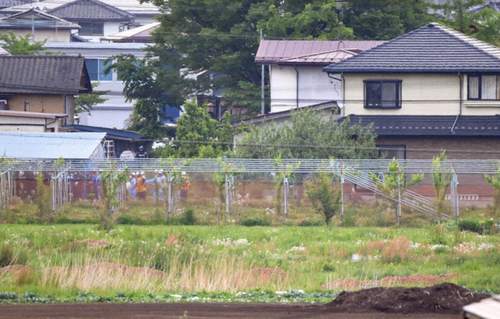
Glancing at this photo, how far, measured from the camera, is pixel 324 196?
2544cm

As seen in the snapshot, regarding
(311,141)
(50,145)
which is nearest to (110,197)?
(50,145)

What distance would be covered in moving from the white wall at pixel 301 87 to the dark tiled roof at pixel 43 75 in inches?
420

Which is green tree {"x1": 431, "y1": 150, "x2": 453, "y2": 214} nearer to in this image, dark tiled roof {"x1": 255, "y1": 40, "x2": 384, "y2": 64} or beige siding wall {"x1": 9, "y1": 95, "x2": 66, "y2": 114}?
dark tiled roof {"x1": 255, "y1": 40, "x2": 384, "y2": 64}

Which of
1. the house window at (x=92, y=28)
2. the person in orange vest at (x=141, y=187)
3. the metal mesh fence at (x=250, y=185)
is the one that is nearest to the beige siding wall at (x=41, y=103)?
the metal mesh fence at (x=250, y=185)

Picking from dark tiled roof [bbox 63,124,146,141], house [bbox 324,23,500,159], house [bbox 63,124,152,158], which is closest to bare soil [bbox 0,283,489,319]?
house [bbox 324,23,500,159]

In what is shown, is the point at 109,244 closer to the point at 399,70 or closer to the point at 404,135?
the point at 404,135

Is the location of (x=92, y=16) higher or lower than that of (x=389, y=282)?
higher

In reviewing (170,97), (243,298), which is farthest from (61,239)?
(170,97)

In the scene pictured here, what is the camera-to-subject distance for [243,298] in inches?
513

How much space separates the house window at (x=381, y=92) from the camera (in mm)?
33812

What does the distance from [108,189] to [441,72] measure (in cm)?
1634

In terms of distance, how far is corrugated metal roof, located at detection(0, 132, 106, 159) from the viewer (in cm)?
3141

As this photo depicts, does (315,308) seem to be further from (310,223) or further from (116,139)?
(116,139)

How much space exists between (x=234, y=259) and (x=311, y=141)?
15.1 metres
